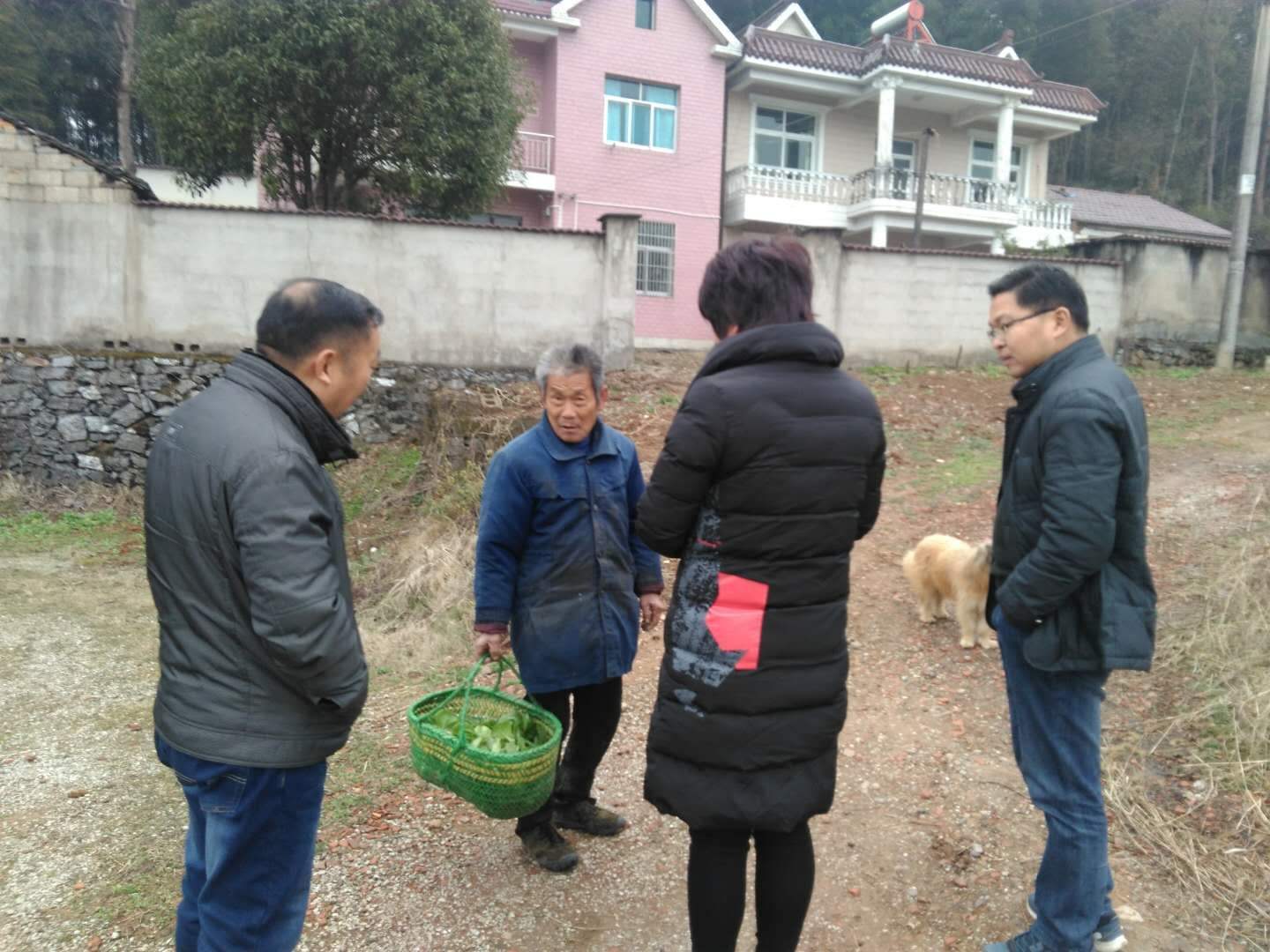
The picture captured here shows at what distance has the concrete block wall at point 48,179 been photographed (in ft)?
31.4

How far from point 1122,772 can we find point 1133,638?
150cm

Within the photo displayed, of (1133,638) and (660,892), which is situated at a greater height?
(1133,638)

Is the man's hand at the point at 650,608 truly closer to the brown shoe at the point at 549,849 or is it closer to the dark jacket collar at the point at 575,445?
the dark jacket collar at the point at 575,445

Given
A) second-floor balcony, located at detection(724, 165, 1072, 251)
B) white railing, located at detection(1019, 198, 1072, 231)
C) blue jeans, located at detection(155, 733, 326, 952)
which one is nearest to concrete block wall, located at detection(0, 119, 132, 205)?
blue jeans, located at detection(155, 733, 326, 952)

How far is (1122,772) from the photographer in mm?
3326

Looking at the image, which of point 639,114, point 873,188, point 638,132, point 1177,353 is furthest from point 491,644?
point 873,188

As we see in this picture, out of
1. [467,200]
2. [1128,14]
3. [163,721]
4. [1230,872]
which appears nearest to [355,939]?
[163,721]

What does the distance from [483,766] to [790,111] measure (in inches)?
802

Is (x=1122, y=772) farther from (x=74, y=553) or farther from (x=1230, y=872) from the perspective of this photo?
(x=74, y=553)

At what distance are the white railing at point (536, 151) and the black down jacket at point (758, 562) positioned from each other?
16.2m

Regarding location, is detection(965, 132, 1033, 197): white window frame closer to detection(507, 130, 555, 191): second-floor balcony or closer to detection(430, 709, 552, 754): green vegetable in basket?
detection(507, 130, 555, 191): second-floor balcony

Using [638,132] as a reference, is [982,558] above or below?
below

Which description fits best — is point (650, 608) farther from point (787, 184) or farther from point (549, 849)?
point (787, 184)

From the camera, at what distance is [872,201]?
18.9m
